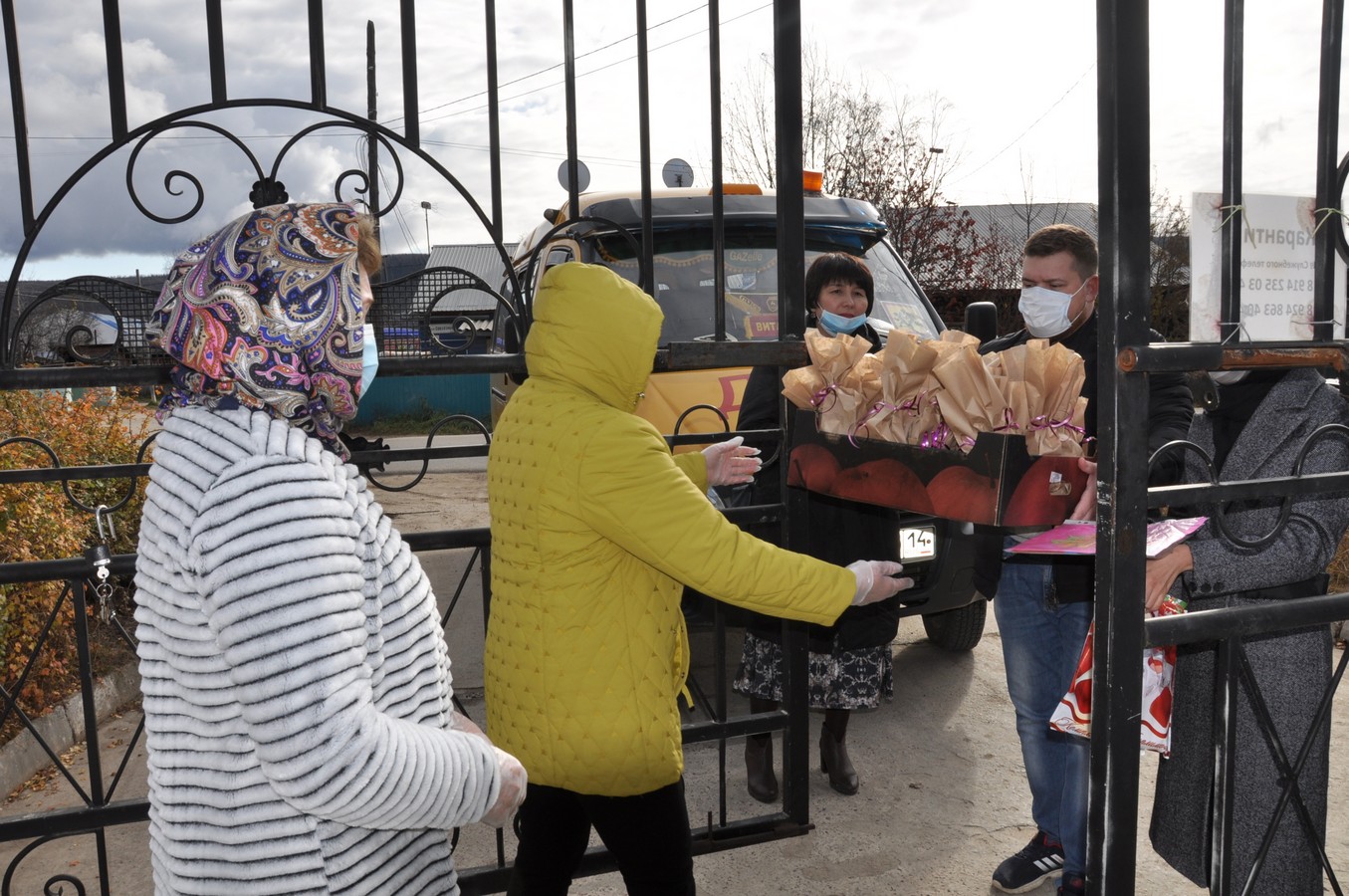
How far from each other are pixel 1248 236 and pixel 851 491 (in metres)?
0.98

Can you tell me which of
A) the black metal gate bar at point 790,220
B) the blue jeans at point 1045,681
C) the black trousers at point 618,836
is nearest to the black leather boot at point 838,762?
the blue jeans at point 1045,681

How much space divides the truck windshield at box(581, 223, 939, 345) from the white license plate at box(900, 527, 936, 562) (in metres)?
1.12

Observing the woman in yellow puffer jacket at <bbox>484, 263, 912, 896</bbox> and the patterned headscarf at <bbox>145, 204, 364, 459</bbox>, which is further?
the woman in yellow puffer jacket at <bbox>484, 263, 912, 896</bbox>

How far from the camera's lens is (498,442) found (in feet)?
7.50

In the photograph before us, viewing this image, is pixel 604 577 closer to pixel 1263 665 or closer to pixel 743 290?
pixel 1263 665

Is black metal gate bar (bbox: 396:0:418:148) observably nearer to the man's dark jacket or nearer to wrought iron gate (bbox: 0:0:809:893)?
wrought iron gate (bbox: 0:0:809:893)

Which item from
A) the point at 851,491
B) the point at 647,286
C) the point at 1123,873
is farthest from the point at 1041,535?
the point at 647,286

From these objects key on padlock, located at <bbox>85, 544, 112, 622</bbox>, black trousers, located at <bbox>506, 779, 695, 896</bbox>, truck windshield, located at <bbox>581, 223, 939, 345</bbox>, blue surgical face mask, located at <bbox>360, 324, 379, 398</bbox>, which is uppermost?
truck windshield, located at <bbox>581, 223, 939, 345</bbox>

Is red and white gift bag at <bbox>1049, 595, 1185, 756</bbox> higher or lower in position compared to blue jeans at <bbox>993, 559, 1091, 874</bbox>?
higher

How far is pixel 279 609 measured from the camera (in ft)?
4.82

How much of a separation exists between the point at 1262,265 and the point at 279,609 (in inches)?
76.3

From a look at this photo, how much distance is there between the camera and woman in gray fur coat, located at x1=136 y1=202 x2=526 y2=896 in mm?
1479

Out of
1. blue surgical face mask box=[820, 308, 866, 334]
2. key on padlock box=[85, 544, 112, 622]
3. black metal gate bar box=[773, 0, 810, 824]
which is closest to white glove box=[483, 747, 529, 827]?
key on padlock box=[85, 544, 112, 622]

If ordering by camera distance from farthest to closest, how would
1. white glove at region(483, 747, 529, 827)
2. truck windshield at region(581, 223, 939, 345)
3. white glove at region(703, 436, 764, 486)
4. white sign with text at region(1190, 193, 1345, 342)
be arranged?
truck windshield at region(581, 223, 939, 345), white glove at region(703, 436, 764, 486), white sign with text at region(1190, 193, 1345, 342), white glove at region(483, 747, 529, 827)
